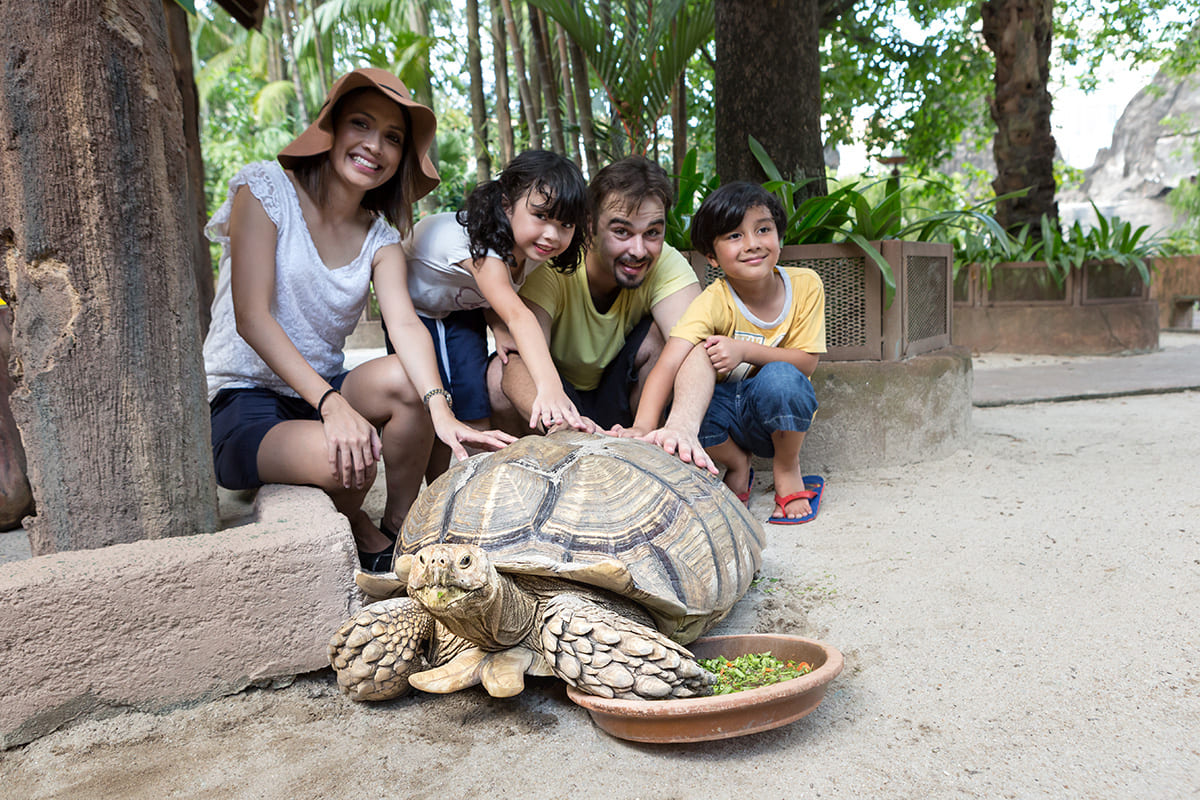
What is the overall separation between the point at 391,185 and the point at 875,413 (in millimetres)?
2113

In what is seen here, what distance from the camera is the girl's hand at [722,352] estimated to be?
2500 mm

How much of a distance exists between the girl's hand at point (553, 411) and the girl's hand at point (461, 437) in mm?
130

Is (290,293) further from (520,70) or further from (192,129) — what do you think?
(520,70)

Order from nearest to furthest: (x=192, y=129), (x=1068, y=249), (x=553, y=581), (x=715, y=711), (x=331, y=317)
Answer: (x=715, y=711) < (x=553, y=581) < (x=331, y=317) < (x=192, y=129) < (x=1068, y=249)

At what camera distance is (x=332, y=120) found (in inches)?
84.9

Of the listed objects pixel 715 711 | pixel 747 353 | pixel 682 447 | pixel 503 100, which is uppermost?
pixel 503 100

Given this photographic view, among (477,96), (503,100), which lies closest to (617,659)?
(503,100)

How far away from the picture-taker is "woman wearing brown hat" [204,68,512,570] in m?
2.01

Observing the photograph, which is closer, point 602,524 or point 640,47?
point 602,524

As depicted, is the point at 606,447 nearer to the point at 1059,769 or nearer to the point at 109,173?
the point at 1059,769

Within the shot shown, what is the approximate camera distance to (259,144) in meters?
17.5

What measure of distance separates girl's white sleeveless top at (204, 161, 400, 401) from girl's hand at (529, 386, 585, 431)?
23.3 inches

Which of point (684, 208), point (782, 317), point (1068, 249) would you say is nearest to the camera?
point (782, 317)

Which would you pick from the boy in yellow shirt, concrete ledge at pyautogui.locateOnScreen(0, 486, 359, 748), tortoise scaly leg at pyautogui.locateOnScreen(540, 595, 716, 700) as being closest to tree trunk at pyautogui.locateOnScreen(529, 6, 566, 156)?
the boy in yellow shirt
